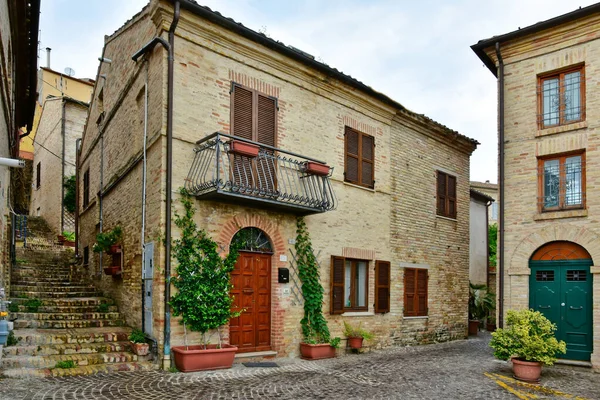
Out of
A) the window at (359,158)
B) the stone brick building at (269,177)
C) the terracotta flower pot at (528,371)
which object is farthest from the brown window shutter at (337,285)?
the terracotta flower pot at (528,371)

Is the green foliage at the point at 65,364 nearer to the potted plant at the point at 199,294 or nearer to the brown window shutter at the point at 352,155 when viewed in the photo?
the potted plant at the point at 199,294

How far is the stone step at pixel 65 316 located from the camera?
10541 mm

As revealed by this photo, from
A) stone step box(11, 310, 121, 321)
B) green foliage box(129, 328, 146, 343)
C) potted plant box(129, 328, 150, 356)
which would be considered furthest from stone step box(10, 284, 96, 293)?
green foliage box(129, 328, 146, 343)

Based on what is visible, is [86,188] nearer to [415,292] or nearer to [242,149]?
[242,149]

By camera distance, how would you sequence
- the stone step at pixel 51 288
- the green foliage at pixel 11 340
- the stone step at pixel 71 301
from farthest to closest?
the stone step at pixel 51 288, the stone step at pixel 71 301, the green foliage at pixel 11 340

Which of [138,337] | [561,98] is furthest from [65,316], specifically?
[561,98]

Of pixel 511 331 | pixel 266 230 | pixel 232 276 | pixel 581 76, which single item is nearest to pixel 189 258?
pixel 232 276

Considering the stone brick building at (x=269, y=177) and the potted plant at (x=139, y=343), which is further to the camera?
the stone brick building at (x=269, y=177)

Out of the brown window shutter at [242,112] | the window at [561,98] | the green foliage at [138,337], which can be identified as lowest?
the green foliage at [138,337]

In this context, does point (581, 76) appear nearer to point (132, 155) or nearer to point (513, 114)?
point (513, 114)

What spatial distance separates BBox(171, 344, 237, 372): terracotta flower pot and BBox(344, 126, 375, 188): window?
17.7 ft

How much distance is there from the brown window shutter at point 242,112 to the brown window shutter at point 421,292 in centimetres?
686

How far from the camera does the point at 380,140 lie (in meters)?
14.1

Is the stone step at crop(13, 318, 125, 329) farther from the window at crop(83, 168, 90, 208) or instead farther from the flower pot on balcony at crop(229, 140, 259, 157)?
the window at crop(83, 168, 90, 208)
